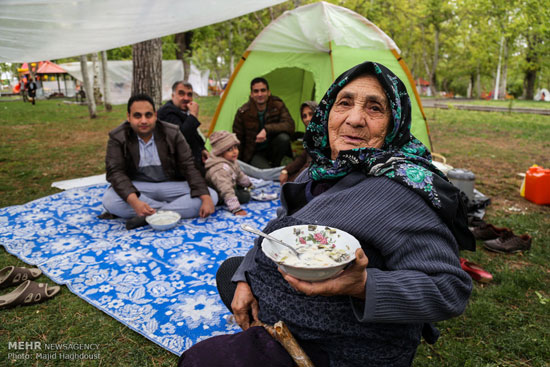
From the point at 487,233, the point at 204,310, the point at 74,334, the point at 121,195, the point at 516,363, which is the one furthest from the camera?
the point at 121,195

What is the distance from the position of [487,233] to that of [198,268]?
269 centimetres

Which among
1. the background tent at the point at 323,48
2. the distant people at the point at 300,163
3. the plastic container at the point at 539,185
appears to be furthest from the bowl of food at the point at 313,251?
the plastic container at the point at 539,185

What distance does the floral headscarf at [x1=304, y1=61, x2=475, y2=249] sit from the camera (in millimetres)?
1171

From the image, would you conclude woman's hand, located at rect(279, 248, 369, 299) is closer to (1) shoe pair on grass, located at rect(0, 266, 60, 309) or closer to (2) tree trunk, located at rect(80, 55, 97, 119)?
(1) shoe pair on grass, located at rect(0, 266, 60, 309)

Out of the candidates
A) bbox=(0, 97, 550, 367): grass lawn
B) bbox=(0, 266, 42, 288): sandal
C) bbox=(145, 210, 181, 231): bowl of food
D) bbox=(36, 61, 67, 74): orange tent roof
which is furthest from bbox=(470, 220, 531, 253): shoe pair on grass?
bbox=(36, 61, 67, 74): orange tent roof

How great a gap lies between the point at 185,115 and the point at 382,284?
4.17 metres

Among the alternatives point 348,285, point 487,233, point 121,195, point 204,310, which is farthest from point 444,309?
point 121,195

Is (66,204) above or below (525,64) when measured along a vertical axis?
below

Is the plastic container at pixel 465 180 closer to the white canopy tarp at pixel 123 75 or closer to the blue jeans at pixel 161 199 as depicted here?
the blue jeans at pixel 161 199

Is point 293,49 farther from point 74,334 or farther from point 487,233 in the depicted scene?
point 74,334

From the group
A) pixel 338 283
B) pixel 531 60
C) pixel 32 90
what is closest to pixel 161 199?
pixel 338 283

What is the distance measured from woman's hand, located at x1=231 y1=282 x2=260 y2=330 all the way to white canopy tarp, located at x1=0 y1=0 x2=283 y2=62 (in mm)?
2764

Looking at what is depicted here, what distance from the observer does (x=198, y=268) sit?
285cm

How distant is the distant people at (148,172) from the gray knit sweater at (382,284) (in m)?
2.68
